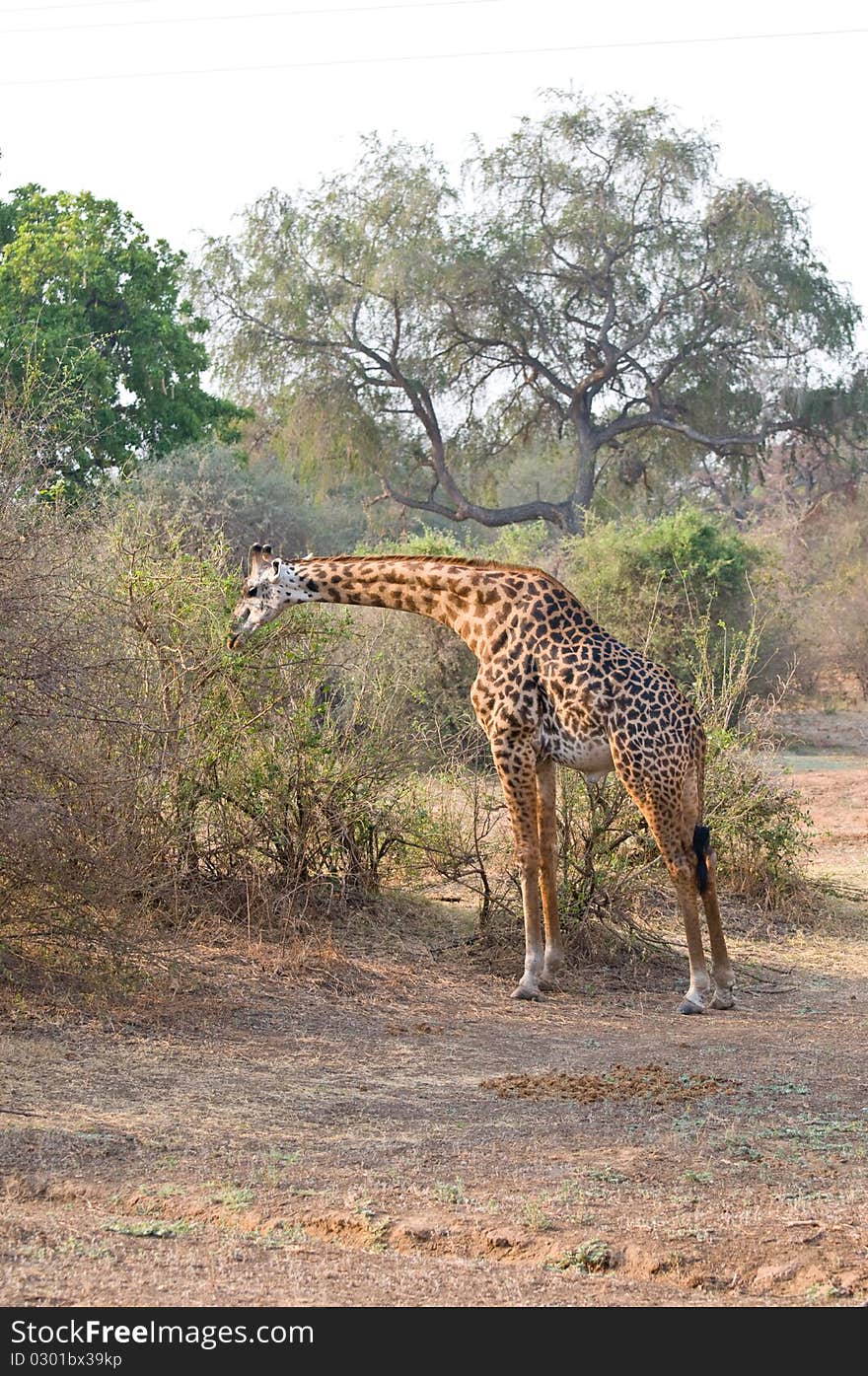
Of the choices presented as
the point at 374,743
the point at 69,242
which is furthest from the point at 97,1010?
the point at 69,242

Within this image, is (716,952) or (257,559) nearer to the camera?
(716,952)

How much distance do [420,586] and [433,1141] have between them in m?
3.67

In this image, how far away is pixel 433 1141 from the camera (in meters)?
5.30

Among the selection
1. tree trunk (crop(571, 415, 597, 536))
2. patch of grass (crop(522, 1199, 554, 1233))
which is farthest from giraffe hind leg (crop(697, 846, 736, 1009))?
tree trunk (crop(571, 415, 597, 536))

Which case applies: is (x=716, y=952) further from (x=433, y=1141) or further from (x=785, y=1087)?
(x=433, y=1141)

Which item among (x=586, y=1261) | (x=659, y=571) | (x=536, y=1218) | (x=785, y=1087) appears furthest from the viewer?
(x=659, y=571)

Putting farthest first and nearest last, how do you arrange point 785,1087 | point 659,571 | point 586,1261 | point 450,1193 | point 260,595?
point 659,571 < point 260,595 < point 785,1087 < point 450,1193 < point 586,1261

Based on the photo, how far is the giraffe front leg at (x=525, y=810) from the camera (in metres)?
7.88

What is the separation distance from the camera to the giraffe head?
317 inches

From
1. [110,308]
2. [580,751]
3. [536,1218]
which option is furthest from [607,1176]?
[110,308]

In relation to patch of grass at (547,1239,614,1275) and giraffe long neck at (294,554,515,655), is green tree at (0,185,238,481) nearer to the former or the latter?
giraffe long neck at (294,554,515,655)

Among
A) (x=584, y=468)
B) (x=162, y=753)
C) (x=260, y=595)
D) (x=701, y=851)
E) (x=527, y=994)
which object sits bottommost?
(x=527, y=994)

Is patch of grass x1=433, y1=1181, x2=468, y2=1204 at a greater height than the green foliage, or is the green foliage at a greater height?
the green foliage
